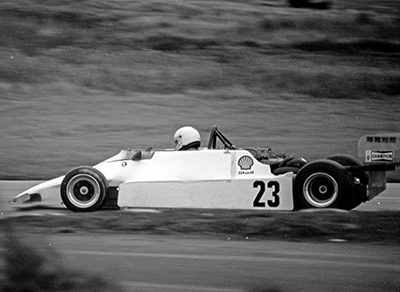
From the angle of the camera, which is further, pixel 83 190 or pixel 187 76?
pixel 83 190

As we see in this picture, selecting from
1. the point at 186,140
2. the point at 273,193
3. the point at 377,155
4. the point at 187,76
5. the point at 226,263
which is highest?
the point at 187,76

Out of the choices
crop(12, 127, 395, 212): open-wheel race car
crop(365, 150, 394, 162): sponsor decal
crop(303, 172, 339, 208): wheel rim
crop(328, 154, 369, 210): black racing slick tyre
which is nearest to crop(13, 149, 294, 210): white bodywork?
crop(12, 127, 395, 212): open-wheel race car

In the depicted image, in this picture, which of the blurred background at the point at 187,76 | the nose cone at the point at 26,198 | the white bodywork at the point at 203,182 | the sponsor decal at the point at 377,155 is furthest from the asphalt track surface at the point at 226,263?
the nose cone at the point at 26,198

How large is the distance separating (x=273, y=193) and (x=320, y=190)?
0.87ft

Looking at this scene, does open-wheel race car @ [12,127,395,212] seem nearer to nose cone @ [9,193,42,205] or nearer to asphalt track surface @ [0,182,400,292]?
nose cone @ [9,193,42,205]

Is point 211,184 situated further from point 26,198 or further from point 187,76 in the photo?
point 26,198

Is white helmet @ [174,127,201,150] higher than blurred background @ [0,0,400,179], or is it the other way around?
blurred background @ [0,0,400,179]

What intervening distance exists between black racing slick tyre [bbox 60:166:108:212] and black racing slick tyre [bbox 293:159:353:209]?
112 cm

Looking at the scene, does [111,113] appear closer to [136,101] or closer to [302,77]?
[136,101]

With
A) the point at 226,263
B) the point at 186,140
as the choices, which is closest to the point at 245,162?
the point at 186,140

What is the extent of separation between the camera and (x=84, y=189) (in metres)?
4.84

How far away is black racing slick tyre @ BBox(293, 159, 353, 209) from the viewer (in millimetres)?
4570

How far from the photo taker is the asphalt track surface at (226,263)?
2.44 m

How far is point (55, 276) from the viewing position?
1877mm
